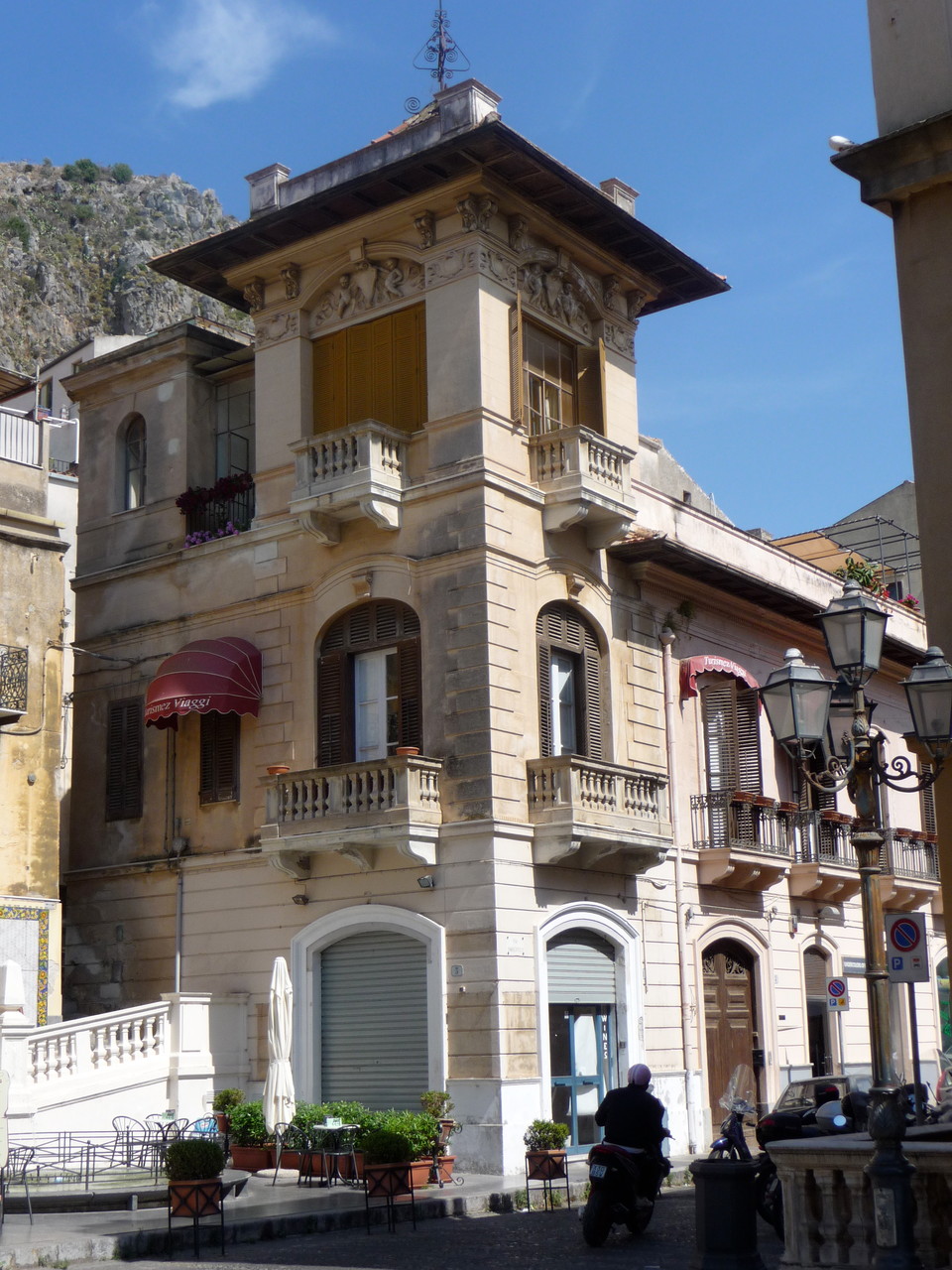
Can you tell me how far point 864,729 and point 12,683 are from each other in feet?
52.7

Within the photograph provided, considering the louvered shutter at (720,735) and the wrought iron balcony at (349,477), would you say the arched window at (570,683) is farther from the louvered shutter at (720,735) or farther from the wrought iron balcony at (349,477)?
the louvered shutter at (720,735)

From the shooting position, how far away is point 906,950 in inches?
631

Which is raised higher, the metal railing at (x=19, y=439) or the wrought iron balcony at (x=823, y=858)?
the metal railing at (x=19, y=439)

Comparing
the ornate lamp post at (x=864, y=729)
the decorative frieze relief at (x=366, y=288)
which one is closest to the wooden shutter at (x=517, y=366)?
the decorative frieze relief at (x=366, y=288)

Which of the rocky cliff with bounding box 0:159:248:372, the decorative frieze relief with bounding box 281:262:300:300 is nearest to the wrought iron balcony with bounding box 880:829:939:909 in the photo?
the decorative frieze relief with bounding box 281:262:300:300

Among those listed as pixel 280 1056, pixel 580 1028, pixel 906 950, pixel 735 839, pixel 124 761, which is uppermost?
pixel 124 761

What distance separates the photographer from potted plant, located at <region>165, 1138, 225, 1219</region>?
14.4 m

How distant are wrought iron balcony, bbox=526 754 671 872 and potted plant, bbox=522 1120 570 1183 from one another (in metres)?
4.09

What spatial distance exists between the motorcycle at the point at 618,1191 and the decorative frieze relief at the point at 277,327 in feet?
47.7

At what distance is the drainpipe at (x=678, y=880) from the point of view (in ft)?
78.6

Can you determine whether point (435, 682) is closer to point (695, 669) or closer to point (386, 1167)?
point (695, 669)

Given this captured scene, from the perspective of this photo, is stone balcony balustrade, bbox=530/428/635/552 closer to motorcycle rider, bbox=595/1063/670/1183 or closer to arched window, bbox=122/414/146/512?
arched window, bbox=122/414/146/512

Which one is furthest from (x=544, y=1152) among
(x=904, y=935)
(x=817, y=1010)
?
(x=817, y=1010)

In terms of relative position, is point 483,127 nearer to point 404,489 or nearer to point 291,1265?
→ point 404,489
